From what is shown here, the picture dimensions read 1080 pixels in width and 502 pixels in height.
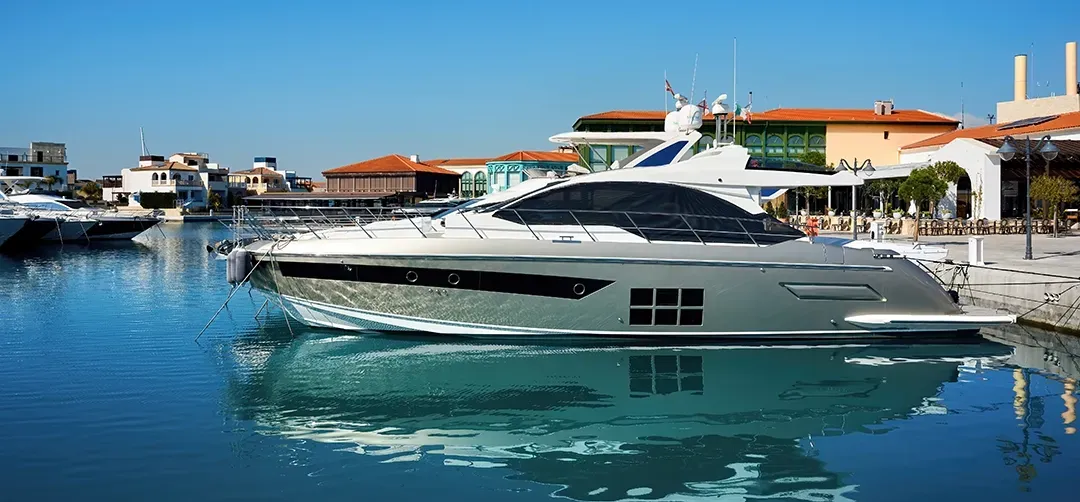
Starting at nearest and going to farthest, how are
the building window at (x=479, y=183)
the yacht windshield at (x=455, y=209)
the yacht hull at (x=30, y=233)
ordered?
the yacht windshield at (x=455, y=209) < the yacht hull at (x=30, y=233) < the building window at (x=479, y=183)

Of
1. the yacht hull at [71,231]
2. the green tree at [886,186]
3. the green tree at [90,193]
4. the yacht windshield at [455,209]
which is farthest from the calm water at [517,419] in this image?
the green tree at [90,193]

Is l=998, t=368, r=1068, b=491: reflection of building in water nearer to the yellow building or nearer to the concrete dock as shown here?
the concrete dock

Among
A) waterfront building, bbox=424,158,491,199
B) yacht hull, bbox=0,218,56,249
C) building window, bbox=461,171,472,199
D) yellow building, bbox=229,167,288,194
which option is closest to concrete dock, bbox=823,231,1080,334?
yacht hull, bbox=0,218,56,249

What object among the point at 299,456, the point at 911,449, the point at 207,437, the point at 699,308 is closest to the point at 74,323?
the point at 207,437

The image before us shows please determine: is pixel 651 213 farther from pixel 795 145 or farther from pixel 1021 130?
pixel 795 145

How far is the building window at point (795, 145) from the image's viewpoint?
56.6 meters

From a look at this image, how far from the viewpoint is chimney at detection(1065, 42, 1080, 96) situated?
49.5 meters

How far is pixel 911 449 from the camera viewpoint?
27.6ft

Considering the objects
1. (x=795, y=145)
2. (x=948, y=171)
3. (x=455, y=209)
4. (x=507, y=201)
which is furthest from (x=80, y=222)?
(x=795, y=145)

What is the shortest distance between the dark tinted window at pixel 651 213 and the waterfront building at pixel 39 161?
8430 centimetres

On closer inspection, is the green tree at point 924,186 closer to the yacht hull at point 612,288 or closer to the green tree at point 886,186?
the green tree at point 886,186

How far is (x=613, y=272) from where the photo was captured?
40.3 ft

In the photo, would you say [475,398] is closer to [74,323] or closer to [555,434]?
[555,434]

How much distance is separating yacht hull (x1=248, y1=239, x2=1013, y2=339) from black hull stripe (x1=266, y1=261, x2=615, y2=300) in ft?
0.05
